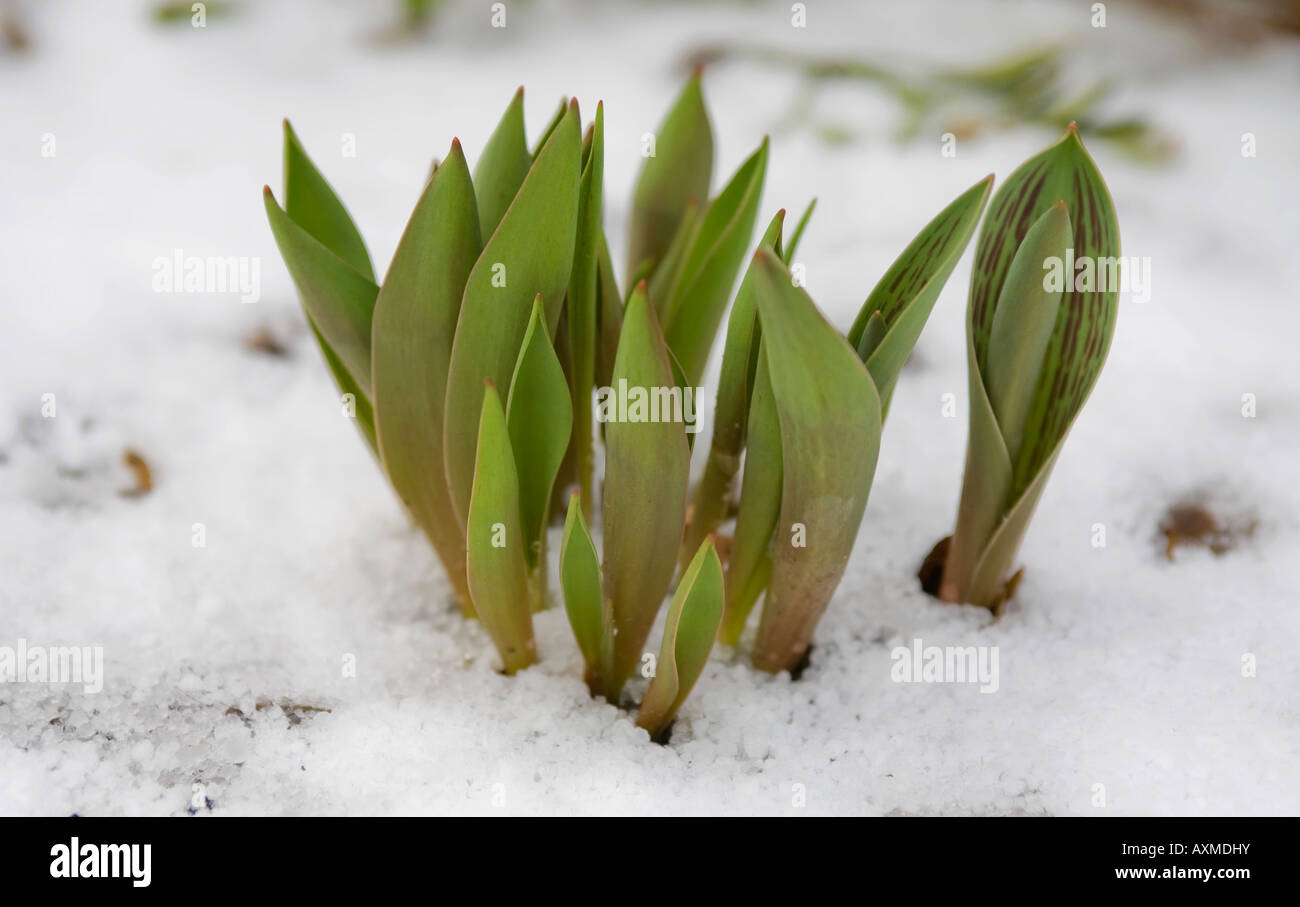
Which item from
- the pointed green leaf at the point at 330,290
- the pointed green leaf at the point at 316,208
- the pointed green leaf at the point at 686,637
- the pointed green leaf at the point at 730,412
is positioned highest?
the pointed green leaf at the point at 316,208

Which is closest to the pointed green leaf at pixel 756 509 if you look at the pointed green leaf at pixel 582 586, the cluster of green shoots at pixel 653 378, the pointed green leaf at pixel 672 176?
the cluster of green shoots at pixel 653 378

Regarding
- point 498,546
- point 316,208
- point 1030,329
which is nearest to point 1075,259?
point 1030,329

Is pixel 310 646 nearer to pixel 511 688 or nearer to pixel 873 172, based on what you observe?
pixel 511 688

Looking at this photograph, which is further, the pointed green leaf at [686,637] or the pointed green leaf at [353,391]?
the pointed green leaf at [353,391]

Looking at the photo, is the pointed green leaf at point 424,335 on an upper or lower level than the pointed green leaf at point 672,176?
lower

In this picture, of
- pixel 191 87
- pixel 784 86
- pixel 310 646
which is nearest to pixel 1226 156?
pixel 784 86

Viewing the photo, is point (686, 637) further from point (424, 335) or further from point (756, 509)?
point (424, 335)

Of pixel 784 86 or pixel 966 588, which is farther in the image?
pixel 784 86

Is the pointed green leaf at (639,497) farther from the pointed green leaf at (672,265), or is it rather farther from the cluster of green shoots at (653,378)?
the pointed green leaf at (672,265)
